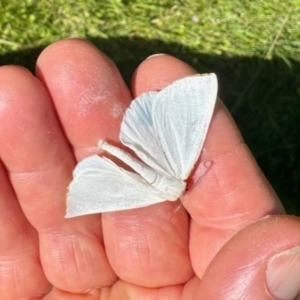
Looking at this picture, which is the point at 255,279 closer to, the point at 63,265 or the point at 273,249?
the point at 273,249

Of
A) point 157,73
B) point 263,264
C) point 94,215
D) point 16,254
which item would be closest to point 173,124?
point 157,73

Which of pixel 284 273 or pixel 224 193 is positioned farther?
pixel 224 193

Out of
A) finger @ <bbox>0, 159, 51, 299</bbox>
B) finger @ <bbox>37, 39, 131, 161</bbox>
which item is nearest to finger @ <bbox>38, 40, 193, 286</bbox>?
finger @ <bbox>37, 39, 131, 161</bbox>

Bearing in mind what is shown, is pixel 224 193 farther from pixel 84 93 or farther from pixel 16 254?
pixel 16 254

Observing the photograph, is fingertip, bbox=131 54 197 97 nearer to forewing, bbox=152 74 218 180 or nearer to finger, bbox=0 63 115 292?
forewing, bbox=152 74 218 180

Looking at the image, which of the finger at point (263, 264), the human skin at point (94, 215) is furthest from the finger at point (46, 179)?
the finger at point (263, 264)

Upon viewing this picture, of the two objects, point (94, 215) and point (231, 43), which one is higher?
point (231, 43)
